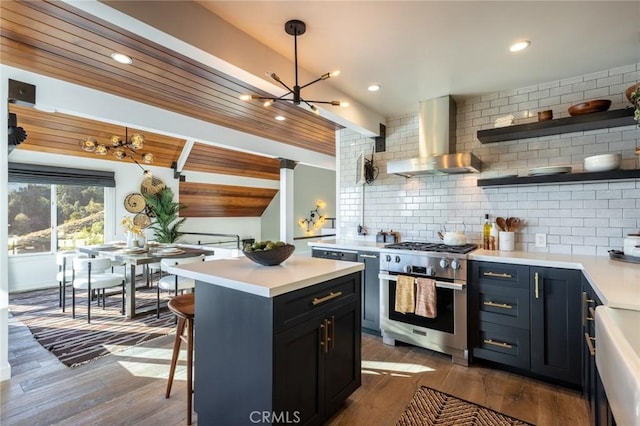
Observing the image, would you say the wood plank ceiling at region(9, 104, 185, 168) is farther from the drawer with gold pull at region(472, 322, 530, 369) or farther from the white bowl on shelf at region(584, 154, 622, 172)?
the white bowl on shelf at region(584, 154, 622, 172)

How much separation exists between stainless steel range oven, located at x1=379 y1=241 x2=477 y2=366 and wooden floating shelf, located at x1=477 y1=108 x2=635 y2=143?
107cm

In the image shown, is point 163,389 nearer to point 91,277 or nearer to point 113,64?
point 91,277

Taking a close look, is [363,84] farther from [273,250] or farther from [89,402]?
[89,402]

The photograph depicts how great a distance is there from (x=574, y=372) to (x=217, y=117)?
15.5 ft

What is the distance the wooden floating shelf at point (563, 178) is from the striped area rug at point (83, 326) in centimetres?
370

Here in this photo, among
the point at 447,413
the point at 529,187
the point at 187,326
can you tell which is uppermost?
the point at 529,187

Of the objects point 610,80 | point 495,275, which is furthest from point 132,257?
point 610,80

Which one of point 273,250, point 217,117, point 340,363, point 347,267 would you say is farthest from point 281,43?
point 217,117

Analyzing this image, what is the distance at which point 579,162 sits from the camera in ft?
8.84

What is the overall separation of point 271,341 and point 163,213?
19.2ft

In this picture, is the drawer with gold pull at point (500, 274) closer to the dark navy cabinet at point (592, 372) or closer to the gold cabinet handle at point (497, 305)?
the gold cabinet handle at point (497, 305)

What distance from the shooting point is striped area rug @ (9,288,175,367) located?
2.92 meters

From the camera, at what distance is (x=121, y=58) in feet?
8.78

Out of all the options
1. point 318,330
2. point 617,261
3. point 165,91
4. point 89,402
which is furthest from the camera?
point 165,91
